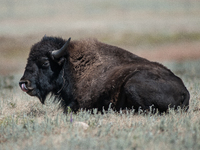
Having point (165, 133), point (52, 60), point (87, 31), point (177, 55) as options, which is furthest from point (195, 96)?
point (87, 31)

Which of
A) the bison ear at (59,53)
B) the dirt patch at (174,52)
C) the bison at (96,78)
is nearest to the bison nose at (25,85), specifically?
the bison at (96,78)

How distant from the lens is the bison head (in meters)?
6.71

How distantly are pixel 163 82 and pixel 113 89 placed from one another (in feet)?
3.54

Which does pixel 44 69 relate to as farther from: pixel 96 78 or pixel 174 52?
pixel 174 52

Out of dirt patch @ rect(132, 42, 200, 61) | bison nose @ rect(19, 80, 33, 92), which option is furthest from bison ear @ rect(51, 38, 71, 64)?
dirt patch @ rect(132, 42, 200, 61)

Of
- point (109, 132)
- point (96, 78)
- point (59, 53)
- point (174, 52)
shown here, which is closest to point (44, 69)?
point (59, 53)

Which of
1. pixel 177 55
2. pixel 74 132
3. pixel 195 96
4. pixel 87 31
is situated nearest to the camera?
pixel 74 132

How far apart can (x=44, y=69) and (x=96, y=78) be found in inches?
48.6

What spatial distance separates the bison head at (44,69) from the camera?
6.71 meters

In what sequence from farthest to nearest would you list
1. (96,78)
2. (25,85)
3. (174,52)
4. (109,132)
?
(174,52), (96,78), (25,85), (109,132)

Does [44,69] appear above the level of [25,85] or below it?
above

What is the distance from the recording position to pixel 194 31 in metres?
34.1

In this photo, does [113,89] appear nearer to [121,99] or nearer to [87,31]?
[121,99]

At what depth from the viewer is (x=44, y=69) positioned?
6.84 meters
